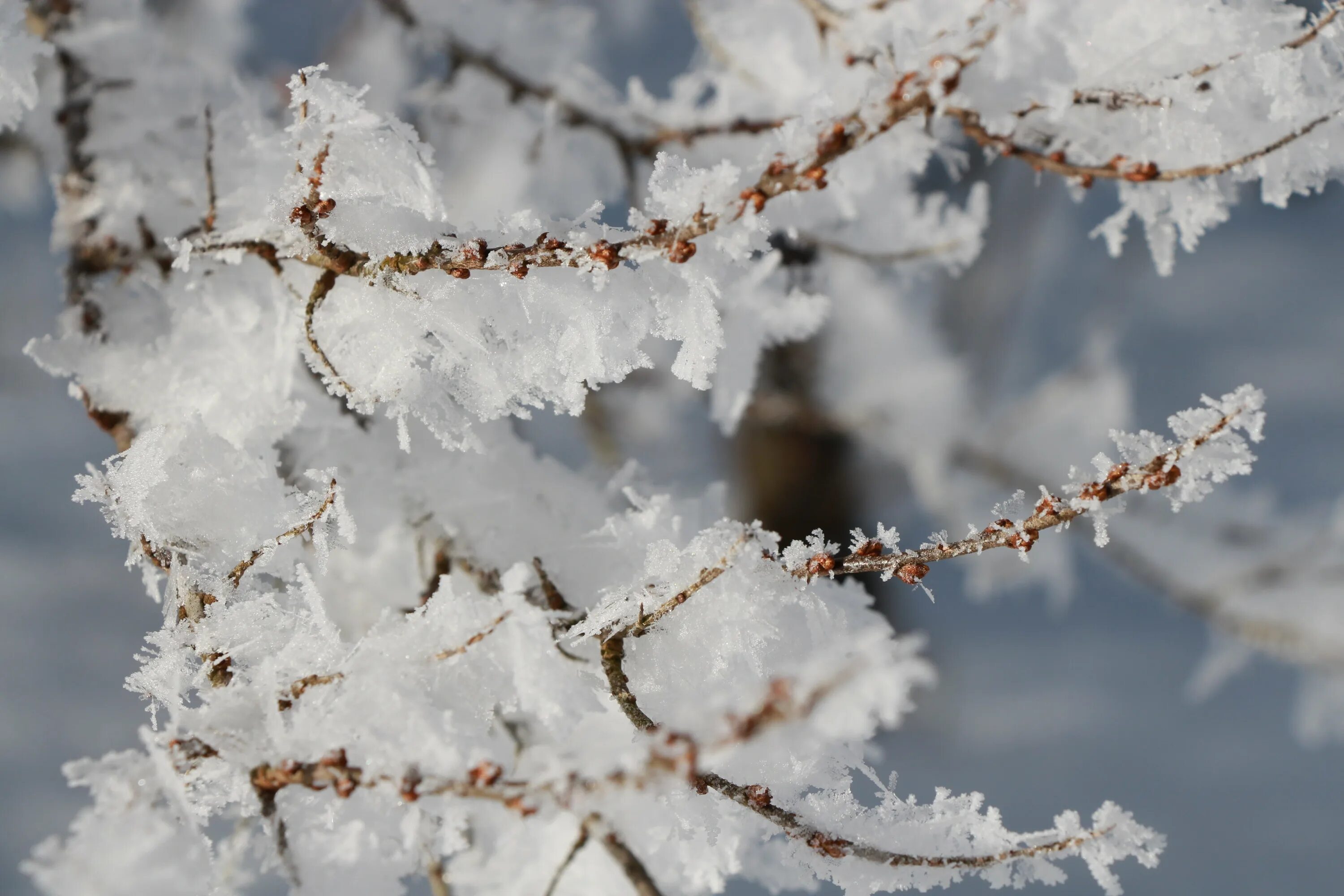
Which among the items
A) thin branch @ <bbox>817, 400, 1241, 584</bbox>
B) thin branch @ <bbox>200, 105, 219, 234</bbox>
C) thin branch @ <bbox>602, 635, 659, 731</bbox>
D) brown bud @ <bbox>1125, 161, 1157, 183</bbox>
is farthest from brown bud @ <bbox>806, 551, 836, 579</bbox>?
thin branch @ <bbox>200, 105, 219, 234</bbox>

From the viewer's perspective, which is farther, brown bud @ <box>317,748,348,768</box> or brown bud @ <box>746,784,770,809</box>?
brown bud @ <box>746,784,770,809</box>

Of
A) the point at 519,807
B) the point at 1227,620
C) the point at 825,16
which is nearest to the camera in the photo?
the point at 519,807

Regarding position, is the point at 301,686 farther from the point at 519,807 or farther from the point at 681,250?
the point at 681,250

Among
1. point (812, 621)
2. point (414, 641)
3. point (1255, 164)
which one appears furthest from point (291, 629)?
point (1255, 164)

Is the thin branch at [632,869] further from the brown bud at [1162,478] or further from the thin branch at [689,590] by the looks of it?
the brown bud at [1162,478]

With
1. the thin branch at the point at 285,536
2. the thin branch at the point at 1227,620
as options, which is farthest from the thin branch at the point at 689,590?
the thin branch at the point at 1227,620

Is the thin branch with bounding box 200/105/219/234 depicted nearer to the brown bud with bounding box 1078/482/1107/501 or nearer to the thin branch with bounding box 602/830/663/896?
the thin branch with bounding box 602/830/663/896

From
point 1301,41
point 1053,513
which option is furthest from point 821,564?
point 1301,41
